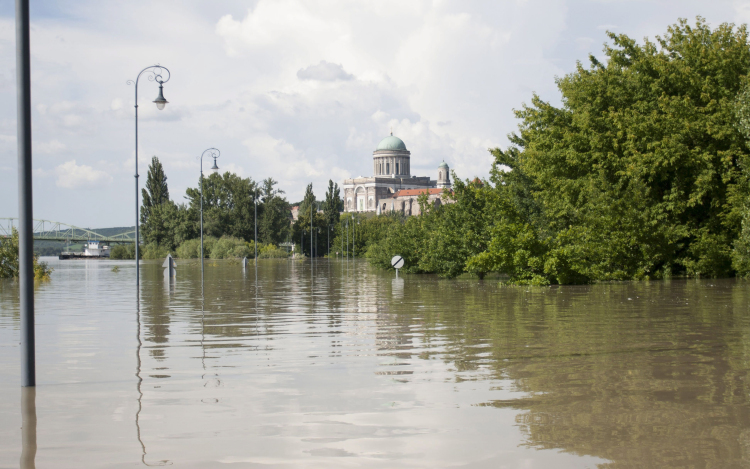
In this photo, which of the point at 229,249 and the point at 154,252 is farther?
the point at 154,252

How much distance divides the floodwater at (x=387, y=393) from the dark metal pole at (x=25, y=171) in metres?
0.70

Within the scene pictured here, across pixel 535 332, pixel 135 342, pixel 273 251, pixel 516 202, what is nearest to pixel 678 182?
pixel 516 202

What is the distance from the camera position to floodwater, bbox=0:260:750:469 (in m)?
5.66

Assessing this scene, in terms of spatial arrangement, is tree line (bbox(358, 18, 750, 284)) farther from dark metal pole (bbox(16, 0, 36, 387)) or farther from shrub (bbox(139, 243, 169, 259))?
shrub (bbox(139, 243, 169, 259))

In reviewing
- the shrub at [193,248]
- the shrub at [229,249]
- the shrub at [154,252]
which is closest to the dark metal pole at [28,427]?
the shrub at [229,249]

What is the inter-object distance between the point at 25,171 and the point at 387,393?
4576 mm

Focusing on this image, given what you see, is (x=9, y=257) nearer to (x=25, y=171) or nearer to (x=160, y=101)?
(x=160, y=101)

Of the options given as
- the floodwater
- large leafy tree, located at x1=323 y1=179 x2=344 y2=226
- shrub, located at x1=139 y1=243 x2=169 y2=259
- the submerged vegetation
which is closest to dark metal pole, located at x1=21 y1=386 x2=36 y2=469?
the floodwater

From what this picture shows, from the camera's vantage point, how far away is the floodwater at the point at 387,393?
5660mm

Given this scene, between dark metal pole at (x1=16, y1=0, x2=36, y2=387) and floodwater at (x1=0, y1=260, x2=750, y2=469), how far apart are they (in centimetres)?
70

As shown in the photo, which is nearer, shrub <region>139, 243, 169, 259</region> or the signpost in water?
the signpost in water

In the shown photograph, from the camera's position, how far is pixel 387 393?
7723 millimetres

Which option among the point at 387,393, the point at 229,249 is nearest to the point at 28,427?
the point at 387,393

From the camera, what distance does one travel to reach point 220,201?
11406 cm
